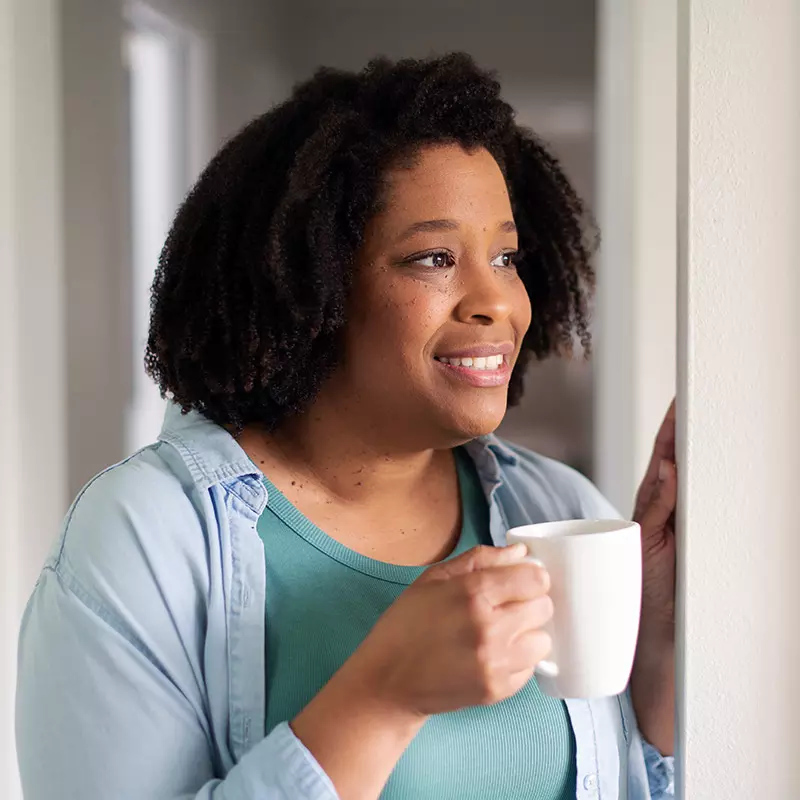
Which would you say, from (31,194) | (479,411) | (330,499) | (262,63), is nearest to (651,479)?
(479,411)

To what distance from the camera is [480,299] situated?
0.82m

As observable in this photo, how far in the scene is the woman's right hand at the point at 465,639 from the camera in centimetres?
63

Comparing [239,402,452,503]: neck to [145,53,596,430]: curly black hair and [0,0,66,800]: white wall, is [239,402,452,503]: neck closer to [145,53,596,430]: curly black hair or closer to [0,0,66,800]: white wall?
[145,53,596,430]: curly black hair

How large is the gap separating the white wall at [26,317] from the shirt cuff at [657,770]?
2.36 ft

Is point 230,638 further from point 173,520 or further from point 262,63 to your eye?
point 262,63

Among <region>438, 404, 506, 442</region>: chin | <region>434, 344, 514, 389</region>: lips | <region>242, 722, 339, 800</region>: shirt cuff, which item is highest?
<region>434, 344, 514, 389</region>: lips

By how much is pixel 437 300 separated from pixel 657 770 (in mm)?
534

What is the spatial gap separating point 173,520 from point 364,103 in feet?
1.40

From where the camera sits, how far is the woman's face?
2.71 feet

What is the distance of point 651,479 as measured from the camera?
86cm

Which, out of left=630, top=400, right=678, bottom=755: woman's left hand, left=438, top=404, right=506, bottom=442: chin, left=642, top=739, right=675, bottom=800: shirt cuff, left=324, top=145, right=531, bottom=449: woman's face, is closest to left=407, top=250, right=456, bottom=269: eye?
left=324, top=145, right=531, bottom=449: woman's face

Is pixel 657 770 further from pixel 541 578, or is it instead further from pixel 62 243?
pixel 62 243

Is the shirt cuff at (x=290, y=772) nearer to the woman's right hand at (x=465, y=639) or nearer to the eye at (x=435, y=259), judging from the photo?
the woman's right hand at (x=465, y=639)

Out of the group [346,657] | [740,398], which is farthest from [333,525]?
A: [740,398]
